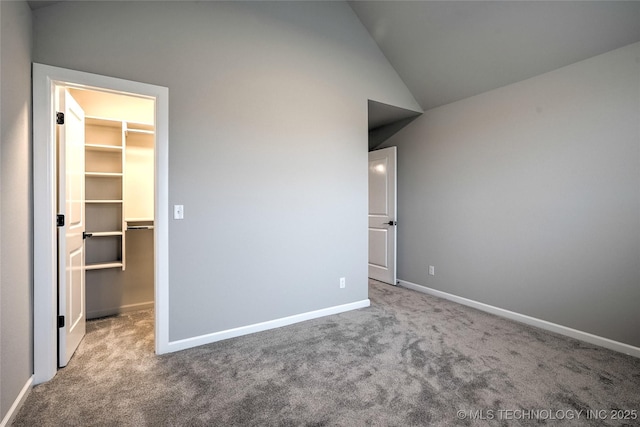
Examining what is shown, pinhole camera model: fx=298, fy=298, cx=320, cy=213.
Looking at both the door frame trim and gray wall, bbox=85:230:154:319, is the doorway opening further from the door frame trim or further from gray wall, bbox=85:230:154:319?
the door frame trim

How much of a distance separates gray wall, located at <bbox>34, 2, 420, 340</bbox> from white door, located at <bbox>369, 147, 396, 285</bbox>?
107 cm

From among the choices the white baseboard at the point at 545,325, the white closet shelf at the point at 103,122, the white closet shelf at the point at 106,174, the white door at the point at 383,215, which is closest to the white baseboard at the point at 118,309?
the white closet shelf at the point at 106,174

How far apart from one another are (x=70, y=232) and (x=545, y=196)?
4.14 meters

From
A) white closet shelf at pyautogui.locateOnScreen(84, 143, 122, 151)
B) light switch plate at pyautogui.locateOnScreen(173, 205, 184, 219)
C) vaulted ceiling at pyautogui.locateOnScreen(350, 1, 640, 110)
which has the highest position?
vaulted ceiling at pyautogui.locateOnScreen(350, 1, 640, 110)

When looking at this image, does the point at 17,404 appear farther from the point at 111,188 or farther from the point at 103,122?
the point at 103,122

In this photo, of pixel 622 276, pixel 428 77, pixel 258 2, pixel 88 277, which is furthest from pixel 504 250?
pixel 88 277

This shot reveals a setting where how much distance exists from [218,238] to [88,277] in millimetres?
1641

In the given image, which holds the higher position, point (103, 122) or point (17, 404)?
point (103, 122)

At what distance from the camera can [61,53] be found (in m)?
2.02

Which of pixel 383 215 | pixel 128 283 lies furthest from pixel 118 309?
pixel 383 215

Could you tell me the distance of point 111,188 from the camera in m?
3.18

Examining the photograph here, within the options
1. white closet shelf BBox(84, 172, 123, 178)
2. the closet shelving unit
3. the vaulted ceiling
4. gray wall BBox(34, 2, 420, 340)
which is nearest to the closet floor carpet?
gray wall BBox(34, 2, 420, 340)

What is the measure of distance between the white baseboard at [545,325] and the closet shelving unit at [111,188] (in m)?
3.69

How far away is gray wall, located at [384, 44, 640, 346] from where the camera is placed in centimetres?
241
